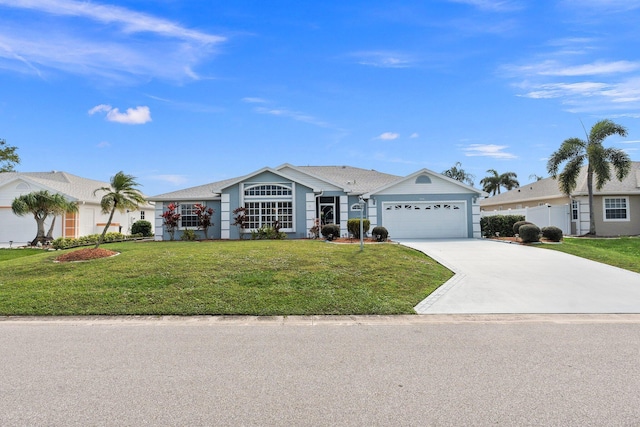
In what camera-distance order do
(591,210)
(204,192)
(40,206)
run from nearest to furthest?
1. (40,206)
2. (204,192)
3. (591,210)

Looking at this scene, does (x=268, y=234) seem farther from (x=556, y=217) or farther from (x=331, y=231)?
(x=556, y=217)

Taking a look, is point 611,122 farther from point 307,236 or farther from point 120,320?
point 120,320

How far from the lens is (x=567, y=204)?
26141 millimetres

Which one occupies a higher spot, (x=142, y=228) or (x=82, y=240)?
(x=142, y=228)

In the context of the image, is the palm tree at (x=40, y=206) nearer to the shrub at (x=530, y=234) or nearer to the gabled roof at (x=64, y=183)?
the gabled roof at (x=64, y=183)

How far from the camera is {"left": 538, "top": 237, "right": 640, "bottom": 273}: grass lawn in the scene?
13.4 meters

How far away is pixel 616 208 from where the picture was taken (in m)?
25.4

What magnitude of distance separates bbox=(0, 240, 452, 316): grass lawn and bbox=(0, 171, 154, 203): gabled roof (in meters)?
15.5

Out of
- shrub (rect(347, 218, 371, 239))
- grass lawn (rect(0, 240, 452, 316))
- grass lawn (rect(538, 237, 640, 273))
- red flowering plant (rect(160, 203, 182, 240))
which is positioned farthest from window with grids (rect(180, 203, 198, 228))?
grass lawn (rect(538, 237, 640, 273))

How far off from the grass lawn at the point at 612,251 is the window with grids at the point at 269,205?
1249 centimetres

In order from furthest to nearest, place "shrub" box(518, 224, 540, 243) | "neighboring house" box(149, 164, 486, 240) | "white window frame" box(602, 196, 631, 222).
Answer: "white window frame" box(602, 196, 631, 222) < "neighboring house" box(149, 164, 486, 240) < "shrub" box(518, 224, 540, 243)

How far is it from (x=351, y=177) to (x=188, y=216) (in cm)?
1076

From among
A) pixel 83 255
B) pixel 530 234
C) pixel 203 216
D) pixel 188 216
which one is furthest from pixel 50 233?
pixel 530 234

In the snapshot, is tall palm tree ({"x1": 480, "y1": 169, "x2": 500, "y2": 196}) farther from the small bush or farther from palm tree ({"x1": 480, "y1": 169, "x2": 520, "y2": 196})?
the small bush
